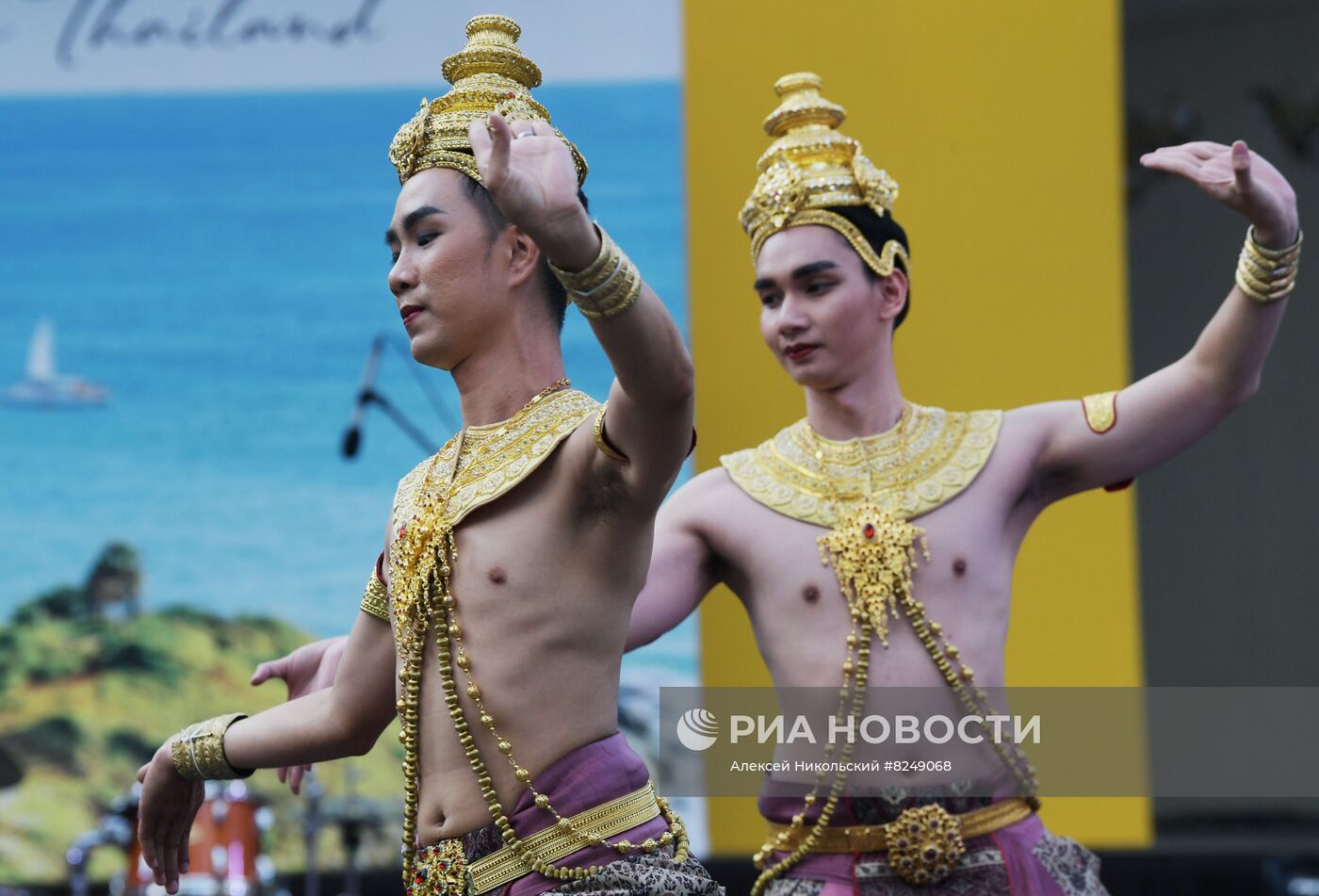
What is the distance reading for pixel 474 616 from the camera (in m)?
2.58

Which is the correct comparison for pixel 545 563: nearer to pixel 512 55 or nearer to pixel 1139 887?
pixel 512 55

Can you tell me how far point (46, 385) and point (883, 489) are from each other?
3509 millimetres

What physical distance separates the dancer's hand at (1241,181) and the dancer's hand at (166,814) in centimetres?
196

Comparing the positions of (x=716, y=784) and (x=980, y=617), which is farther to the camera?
(x=716, y=784)

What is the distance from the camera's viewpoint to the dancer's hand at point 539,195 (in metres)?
2.14

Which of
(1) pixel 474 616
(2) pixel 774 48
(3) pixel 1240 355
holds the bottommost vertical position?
(1) pixel 474 616

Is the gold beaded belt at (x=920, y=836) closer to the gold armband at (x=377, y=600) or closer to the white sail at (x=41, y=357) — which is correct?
the gold armband at (x=377, y=600)

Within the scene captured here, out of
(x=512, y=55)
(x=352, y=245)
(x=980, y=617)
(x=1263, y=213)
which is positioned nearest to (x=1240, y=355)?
(x=1263, y=213)

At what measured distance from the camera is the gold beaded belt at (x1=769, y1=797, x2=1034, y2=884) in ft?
10.6

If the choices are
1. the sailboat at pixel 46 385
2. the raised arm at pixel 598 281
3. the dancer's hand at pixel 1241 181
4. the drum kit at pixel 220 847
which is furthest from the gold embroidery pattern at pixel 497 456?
the sailboat at pixel 46 385

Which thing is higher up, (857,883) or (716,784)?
(716,784)

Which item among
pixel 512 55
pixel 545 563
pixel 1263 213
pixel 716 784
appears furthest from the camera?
pixel 716 784

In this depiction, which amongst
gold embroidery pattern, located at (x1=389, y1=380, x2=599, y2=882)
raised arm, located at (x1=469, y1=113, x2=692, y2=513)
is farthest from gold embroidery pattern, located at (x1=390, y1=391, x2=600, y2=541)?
raised arm, located at (x1=469, y1=113, x2=692, y2=513)

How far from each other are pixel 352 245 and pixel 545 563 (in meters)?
3.77
